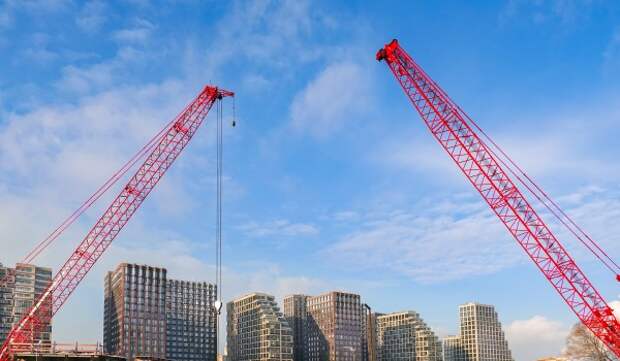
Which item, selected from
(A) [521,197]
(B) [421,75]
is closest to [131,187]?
(B) [421,75]

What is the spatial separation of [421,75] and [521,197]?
30806 millimetres

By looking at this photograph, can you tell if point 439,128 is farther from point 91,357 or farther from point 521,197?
point 91,357

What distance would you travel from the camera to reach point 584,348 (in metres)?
153

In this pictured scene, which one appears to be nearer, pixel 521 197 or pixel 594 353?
pixel 521 197

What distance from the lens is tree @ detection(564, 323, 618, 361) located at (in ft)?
486

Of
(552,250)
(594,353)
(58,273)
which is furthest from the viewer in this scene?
(594,353)

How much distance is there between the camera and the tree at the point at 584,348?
148 m

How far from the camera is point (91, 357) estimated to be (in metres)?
100

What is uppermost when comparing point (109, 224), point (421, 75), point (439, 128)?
point (421, 75)

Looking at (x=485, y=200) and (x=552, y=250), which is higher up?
(x=485, y=200)

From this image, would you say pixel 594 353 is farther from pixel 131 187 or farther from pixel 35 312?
pixel 35 312

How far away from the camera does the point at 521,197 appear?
130000 millimetres

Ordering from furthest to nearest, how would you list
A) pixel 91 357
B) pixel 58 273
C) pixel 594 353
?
pixel 594 353
pixel 58 273
pixel 91 357

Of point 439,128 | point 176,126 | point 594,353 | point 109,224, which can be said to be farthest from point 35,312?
point 594,353
